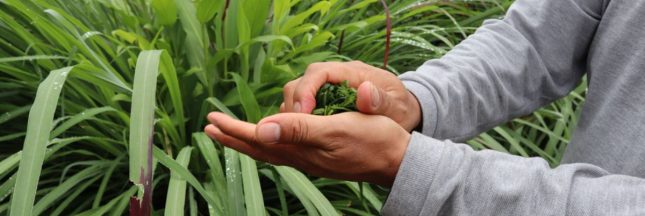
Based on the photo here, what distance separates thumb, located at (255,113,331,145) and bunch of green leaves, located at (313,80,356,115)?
0.11 metres

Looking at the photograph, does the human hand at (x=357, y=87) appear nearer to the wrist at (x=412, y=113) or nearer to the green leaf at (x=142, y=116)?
the wrist at (x=412, y=113)

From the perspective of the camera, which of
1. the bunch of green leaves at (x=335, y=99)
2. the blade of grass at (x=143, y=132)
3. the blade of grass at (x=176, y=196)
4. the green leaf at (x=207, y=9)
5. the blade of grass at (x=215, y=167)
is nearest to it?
the blade of grass at (x=143, y=132)

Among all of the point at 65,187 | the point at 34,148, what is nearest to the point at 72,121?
the point at 65,187

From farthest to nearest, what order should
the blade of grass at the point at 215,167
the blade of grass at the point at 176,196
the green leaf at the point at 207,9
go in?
the green leaf at the point at 207,9, the blade of grass at the point at 215,167, the blade of grass at the point at 176,196

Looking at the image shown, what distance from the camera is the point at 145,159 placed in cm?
68

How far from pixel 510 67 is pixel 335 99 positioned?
28cm

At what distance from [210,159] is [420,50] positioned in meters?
0.70

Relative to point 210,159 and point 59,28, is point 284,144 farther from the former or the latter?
point 59,28

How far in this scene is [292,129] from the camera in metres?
0.64

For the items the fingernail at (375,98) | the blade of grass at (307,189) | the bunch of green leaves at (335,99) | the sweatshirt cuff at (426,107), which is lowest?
the blade of grass at (307,189)

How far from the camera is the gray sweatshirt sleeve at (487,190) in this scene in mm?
658

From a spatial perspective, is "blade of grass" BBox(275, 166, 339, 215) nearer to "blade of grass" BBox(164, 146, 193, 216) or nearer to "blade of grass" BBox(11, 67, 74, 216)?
"blade of grass" BBox(164, 146, 193, 216)

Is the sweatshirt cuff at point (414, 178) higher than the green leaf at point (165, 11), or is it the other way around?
the green leaf at point (165, 11)

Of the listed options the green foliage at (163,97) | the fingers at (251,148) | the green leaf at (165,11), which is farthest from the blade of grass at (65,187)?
the fingers at (251,148)
